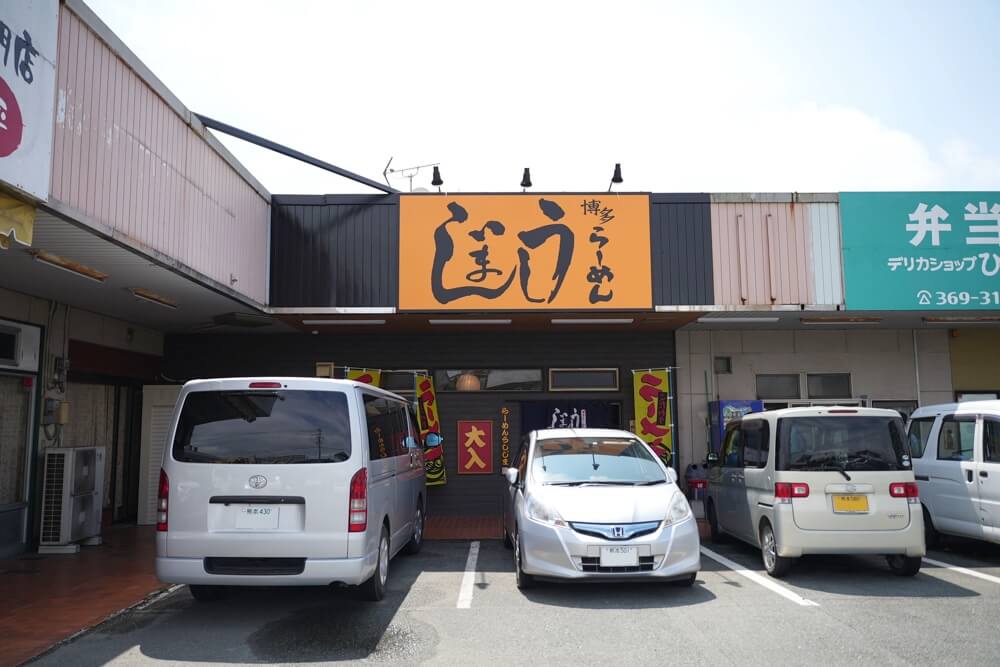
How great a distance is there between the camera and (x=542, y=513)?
6.74m

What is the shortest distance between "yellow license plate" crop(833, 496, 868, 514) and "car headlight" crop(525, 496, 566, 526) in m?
2.74

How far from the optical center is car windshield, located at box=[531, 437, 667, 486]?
7.31 meters

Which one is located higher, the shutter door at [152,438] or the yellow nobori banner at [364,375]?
the yellow nobori banner at [364,375]

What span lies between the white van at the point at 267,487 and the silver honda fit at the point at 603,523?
1.52 meters

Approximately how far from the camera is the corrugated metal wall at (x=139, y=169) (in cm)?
592

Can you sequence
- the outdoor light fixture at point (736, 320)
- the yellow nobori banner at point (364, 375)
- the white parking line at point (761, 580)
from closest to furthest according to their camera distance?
1. the white parking line at point (761, 580)
2. the outdoor light fixture at point (736, 320)
3. the yellow nobori banner at point (364, 375)

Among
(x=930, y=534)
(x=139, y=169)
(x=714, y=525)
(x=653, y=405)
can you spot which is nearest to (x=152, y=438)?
(x=139, y=169)

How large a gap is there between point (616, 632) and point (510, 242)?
6.32 meters

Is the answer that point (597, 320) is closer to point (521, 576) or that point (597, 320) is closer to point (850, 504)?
point (850, 504)

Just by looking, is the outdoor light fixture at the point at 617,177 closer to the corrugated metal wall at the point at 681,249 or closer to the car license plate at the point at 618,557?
the corrugated metal wall at the point at 681,249

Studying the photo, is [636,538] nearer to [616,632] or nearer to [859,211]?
[616,632]

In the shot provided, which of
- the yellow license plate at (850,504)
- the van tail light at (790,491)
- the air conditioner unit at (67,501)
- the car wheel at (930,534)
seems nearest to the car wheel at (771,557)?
the van tail light at (790,491)

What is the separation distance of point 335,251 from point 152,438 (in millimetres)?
4289

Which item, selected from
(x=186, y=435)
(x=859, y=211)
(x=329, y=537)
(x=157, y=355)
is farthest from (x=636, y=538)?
(x=157, y=355)
